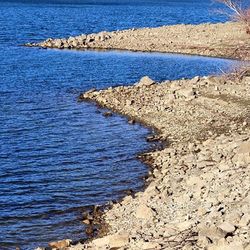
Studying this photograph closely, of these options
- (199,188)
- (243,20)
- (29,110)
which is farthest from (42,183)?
(243,20)

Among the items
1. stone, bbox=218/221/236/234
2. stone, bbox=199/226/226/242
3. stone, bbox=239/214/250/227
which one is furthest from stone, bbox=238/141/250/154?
stone, bbox=199/226/226/242

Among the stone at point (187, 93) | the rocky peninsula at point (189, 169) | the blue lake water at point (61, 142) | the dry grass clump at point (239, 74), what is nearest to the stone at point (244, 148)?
the rocky peninsula at point (189, 169)

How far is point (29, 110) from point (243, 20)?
10134 mm

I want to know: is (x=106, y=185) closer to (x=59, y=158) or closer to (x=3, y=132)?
(x=59, y=158)

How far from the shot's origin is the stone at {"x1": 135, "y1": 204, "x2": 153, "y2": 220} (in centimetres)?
1454

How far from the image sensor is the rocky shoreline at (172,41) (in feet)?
170

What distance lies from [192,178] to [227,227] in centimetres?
438

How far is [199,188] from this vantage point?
604 inches

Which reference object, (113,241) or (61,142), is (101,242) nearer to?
(113,241)

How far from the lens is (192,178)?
53.5ft

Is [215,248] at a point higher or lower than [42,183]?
higher

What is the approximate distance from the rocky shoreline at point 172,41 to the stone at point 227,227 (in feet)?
122

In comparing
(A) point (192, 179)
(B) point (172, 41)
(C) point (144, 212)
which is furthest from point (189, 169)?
(B) point (172, 41)

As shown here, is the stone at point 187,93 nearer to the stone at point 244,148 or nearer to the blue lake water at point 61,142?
the blue lake water at point 61,142
